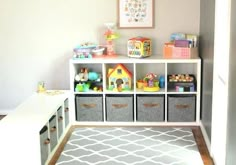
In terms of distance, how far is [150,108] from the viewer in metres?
4.42

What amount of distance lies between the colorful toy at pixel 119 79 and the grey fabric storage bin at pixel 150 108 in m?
0.20

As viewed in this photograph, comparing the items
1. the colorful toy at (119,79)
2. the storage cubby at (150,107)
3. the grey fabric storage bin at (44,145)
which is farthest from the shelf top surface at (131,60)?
the grey fabric storage bin at (44,145)

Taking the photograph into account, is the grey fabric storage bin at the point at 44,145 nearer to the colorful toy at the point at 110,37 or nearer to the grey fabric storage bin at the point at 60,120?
the grey fabric storage bin at the point at 60,120

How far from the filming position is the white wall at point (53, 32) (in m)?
4.61

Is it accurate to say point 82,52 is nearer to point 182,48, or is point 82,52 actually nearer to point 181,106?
point 182,48


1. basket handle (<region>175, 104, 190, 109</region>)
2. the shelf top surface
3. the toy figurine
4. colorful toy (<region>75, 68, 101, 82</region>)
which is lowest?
basket handle (<region>175, 104, 190, 109</region>)

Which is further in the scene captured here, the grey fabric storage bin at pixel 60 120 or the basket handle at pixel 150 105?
the basket handle at pixel 150 105

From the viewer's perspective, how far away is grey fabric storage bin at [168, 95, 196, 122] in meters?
4.36

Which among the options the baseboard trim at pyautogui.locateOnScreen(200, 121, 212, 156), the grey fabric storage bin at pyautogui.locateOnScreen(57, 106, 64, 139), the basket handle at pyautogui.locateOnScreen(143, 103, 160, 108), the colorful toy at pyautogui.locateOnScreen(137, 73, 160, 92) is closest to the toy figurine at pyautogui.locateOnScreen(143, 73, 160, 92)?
the colorful toy at pyautogui.locateOnScreen(137, 73, 160, 92)

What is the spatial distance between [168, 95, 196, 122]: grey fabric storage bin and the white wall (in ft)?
2.11

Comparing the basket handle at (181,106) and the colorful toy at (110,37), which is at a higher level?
the colorful toy at (110,37)

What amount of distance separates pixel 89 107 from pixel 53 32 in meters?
0.96

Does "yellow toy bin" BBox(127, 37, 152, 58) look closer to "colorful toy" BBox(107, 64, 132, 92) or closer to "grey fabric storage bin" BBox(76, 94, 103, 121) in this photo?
"colorful toy" BBox(107, 64, 132, 92)

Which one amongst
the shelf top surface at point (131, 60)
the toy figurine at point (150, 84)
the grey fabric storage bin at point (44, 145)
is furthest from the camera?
the toy figurine at point (150, 84)
